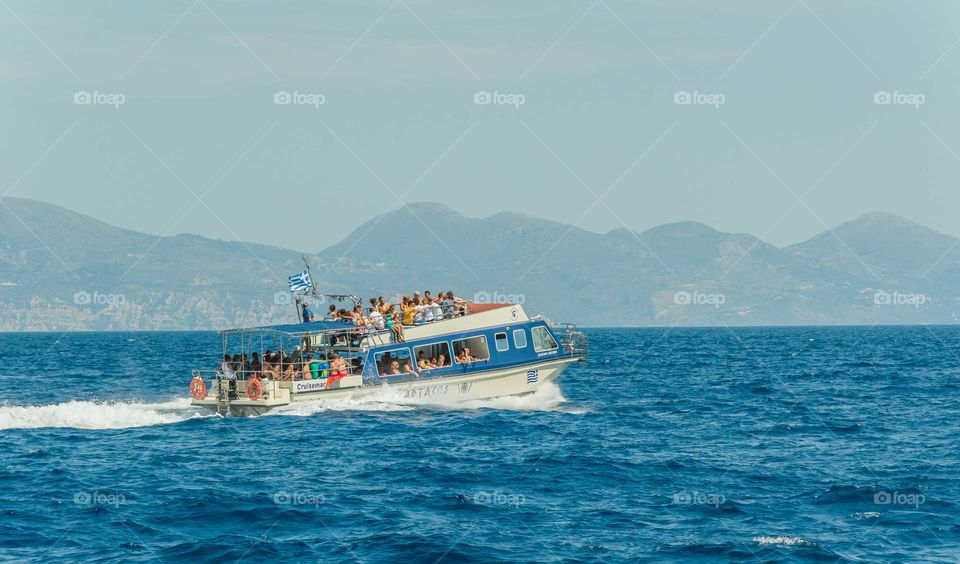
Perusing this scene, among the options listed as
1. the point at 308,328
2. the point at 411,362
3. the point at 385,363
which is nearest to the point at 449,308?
the point at 411,362

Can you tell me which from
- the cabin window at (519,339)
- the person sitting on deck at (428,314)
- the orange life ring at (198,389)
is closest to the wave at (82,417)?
the orange life ring at (198,389)

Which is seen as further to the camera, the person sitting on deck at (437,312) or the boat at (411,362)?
the person sitting on deck at (437,312)

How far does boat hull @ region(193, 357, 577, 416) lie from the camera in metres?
45.9

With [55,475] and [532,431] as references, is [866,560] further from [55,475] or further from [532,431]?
[55,475]

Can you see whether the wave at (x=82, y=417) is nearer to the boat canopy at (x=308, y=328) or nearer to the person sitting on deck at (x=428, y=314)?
the boat canopy at (x=308, y=328)

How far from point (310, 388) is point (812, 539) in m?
23.9

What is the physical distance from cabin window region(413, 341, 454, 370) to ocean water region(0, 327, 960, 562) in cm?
195

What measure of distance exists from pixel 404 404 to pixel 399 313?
402 cm

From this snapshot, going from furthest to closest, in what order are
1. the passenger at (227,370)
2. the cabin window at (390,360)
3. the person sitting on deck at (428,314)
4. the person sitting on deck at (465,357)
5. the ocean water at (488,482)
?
the person sitting on deck at (428,314)
the person sitting on deck at (465,357)
the cabin window at (390,360)
the passenger at (227,370)
the ocean water at (488,482)

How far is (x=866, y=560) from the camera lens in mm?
25328
